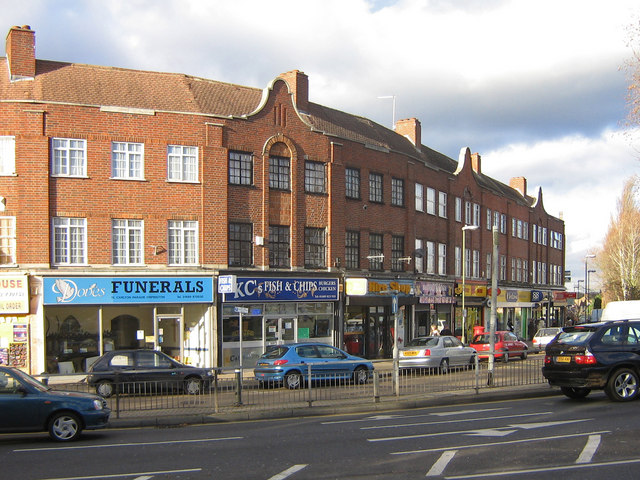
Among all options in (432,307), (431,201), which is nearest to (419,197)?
(431,201)

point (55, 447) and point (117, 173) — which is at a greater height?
point (117, 173)

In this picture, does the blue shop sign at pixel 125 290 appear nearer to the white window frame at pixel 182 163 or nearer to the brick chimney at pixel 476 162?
the white window frame at pixel 182 163

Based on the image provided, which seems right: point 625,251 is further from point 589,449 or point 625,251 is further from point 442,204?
point 589,449

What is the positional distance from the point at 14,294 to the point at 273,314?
392 inches

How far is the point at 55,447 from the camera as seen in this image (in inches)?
453

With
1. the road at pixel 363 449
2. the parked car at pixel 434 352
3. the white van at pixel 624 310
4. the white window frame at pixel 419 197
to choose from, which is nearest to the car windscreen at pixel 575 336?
the road at pixel 363 449

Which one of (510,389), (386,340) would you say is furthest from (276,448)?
(386,340)

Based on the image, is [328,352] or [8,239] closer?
[328,352]

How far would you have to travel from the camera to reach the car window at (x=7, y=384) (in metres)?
11.9

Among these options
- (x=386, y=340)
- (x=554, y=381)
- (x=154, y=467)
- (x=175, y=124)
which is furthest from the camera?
(x=386, y=340)

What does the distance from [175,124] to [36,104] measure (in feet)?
16.2

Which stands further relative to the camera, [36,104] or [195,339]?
[195,339]

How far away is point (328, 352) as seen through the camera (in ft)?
71.5

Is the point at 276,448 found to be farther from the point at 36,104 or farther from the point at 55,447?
the point at 36,104
